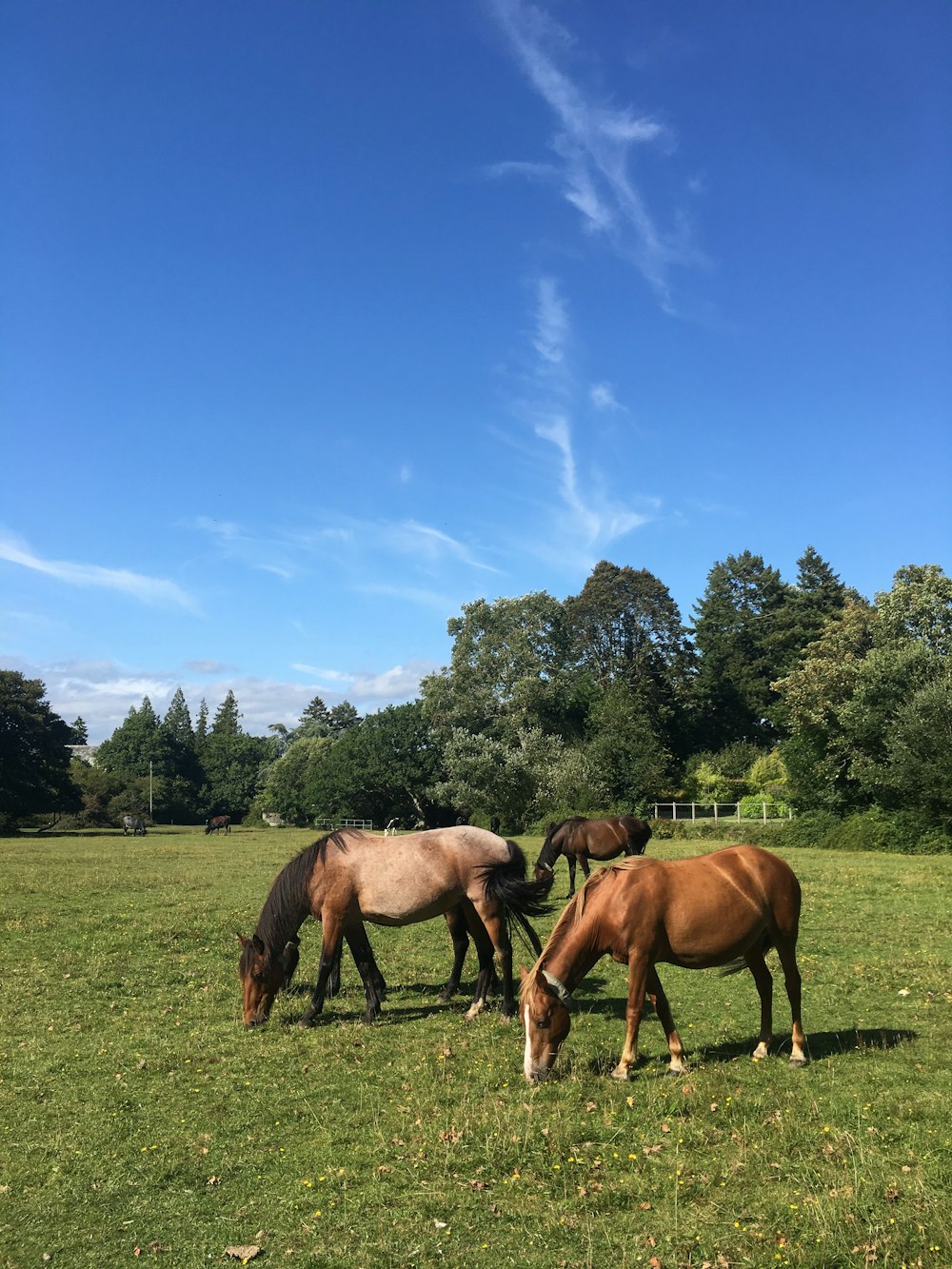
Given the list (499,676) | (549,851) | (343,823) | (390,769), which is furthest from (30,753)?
(549,851)

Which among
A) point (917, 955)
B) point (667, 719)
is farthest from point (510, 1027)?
point (667, 719)

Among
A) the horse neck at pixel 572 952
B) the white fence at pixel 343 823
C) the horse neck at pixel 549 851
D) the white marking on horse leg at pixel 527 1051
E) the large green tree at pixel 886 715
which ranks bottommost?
the white fence at pixel 343 823

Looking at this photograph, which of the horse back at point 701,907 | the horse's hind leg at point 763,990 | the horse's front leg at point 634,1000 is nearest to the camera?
the horse's front leg at point 634,1000

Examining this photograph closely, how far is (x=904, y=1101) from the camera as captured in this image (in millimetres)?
6395

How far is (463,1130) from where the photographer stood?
6.03 m

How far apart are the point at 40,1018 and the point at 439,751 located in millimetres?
50317

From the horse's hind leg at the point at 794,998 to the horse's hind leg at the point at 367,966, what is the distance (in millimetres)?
4544

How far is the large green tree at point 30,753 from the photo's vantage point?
59562mm

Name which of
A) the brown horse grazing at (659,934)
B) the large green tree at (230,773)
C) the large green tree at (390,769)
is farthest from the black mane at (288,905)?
the large green tree at (230,773)

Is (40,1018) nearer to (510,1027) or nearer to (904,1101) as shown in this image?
(510,1027)

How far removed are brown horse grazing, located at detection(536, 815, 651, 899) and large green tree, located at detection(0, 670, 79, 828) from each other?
5071 centimetres

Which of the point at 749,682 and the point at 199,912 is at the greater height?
the point at 749,682

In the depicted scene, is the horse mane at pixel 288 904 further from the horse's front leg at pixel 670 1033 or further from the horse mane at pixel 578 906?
the horse's front leg at pixel 670 1033

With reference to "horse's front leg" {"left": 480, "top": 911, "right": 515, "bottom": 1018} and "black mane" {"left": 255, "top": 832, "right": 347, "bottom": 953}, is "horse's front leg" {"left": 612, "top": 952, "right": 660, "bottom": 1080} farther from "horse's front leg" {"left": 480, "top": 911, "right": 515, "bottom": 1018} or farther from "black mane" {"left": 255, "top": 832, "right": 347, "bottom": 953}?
"black mane" {"left": 255, "top": 832, "right": 347, "bottom": 953}
